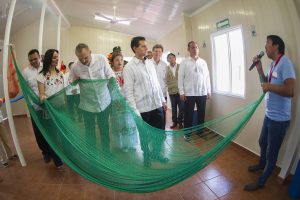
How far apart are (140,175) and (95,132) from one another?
0.57 metres

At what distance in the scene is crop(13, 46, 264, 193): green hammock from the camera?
154cm

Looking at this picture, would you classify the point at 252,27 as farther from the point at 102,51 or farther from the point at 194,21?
the point at 102,51

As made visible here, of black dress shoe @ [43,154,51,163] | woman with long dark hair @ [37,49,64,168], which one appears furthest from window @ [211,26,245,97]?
black dress shoe @ [43,154,51,163]

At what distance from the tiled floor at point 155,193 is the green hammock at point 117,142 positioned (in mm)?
429

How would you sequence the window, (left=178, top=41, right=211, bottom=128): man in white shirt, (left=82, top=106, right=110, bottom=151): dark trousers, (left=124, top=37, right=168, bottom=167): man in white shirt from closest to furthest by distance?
(left=82, top=106, right=110, bottom=151): dark trousers → (left=124, top=37, right=168, bottom=167): man in white shirt → the window → (left=178, top=41, right=211, bottom=128): man in white shirt

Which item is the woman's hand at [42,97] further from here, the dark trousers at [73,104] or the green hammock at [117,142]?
the dark trousers at [73,104]

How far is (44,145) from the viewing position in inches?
96.3

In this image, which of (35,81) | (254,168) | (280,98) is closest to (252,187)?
(254,168)

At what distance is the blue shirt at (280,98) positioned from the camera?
1582mm

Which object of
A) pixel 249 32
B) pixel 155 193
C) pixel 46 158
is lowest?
pixel 155 193

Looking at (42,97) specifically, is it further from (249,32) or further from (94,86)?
(249,32)

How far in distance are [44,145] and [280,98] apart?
261 centimetres

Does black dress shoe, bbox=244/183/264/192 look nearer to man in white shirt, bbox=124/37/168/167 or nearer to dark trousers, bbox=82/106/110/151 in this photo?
man in white shirt, bbox=124/37/168/167

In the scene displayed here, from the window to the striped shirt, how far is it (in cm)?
140
